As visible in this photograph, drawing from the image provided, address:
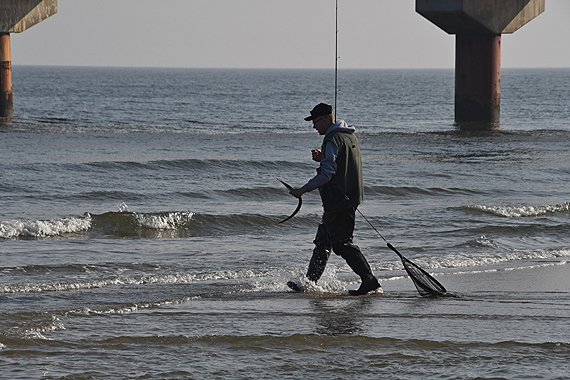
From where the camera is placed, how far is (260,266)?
28.9 ft

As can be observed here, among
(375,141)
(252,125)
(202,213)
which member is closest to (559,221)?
(202,213)

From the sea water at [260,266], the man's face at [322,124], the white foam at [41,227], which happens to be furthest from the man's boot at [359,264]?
the white foam at [41,227]

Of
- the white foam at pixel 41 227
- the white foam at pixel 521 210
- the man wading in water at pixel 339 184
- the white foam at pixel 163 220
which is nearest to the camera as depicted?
the man wading in water at pixel 339 184

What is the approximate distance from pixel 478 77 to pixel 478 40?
129 centimetres

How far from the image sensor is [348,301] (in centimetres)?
671

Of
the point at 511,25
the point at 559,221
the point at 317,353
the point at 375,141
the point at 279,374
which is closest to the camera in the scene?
the point at 279,374

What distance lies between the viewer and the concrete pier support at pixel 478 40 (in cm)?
2722

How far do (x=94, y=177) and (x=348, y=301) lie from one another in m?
10.7

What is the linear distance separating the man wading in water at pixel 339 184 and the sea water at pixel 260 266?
15.9 inches

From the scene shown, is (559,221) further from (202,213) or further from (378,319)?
(378,319)

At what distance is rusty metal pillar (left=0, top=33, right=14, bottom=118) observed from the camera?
32.4m

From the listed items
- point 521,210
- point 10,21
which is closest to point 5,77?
point 10,21

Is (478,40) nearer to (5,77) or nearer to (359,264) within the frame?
(5,77)

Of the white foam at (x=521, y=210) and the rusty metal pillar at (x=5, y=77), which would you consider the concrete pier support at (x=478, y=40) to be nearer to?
the white foam at (x=521, y=210)
